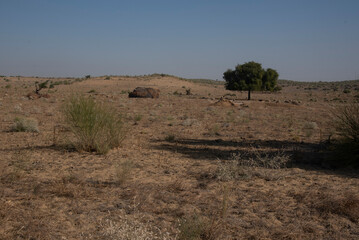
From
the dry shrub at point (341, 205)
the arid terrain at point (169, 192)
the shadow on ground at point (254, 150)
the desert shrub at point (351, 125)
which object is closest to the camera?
the arid terrain at point (169, 192)

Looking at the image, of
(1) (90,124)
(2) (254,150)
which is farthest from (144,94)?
(2) (254,150)

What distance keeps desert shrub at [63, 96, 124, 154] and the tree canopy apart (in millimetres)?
24270

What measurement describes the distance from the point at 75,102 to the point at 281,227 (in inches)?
261

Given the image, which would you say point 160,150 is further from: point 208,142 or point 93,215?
point 93,215

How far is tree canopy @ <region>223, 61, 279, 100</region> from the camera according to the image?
31.8m

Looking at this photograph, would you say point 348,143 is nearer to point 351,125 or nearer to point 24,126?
point 351,125

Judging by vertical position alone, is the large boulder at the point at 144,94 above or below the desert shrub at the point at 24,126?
above

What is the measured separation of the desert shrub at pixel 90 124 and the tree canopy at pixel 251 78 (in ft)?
79.6

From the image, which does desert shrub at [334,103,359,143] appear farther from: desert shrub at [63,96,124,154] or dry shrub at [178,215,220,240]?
desert shrub at [63,96,124,154]

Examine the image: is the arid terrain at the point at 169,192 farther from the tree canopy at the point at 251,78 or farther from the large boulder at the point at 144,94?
the tree canopy at the point at 251,78

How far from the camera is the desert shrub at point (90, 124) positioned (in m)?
9.01

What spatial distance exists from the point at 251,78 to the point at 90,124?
25.3m

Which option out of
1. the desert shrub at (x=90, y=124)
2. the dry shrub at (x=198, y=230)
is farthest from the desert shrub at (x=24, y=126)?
the dry shrub at (x=198, y=230)

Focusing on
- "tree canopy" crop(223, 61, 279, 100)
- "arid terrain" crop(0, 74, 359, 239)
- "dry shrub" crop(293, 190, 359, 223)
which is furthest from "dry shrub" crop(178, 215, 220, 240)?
"tree canopy" crop(223, 61, 279, 100)
